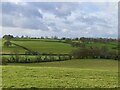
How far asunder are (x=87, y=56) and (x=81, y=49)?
3216 millimetres

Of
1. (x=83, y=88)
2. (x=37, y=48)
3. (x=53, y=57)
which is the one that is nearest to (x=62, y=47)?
(x=37, y=48)

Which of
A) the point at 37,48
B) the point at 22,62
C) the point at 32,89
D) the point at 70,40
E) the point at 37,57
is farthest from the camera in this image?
the point at 70,40

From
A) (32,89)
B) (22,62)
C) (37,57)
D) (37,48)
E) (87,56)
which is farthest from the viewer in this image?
(37,48)

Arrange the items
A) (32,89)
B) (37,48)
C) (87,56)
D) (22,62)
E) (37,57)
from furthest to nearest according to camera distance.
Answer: (37,48), (87,56), (37,57), (22,62), (32,89)

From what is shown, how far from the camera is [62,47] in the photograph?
68.3 m

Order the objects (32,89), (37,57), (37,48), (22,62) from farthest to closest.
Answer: (37,48)
(37,57)
(22,62)
(32,89)

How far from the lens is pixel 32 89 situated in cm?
1168

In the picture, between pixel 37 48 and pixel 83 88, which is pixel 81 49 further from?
pixel 83 88

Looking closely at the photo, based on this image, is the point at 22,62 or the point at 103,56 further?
the point at 103,56

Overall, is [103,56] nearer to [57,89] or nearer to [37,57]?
[37,57]

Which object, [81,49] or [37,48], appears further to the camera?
[37,48]

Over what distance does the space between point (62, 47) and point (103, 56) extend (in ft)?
44.8

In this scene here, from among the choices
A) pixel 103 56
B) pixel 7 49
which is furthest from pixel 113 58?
pixel 7 49

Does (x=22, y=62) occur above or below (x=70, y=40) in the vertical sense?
below
